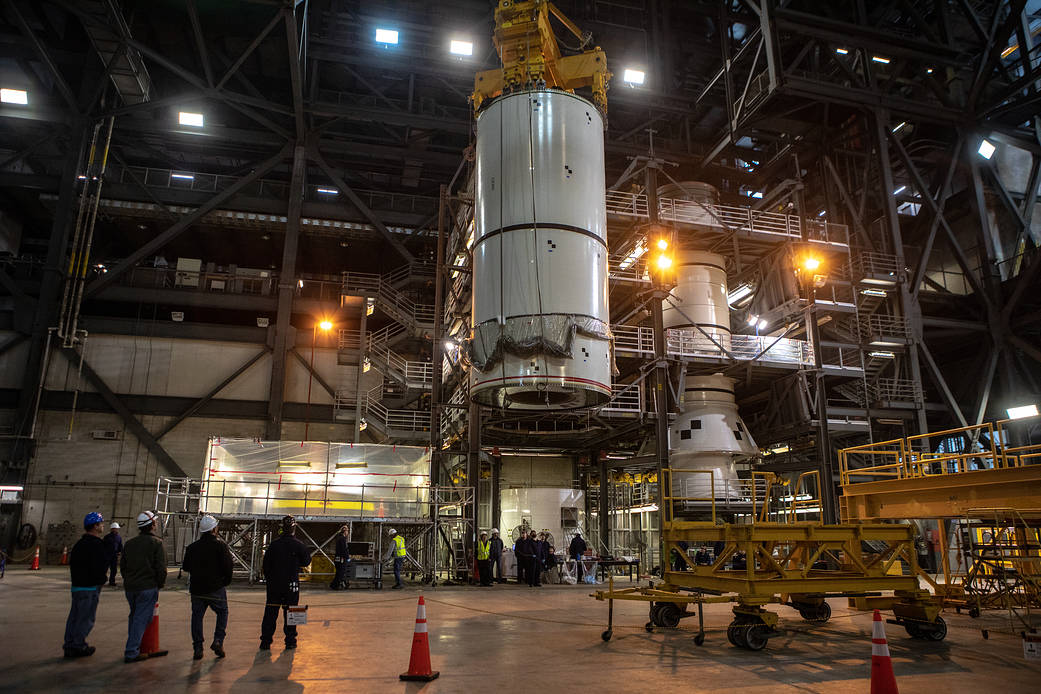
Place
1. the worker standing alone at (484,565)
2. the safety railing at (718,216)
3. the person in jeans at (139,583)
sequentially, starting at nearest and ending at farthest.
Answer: the person in jeans at (139,583), the worker standing alone at (484,565), the safety railing at (718,216)

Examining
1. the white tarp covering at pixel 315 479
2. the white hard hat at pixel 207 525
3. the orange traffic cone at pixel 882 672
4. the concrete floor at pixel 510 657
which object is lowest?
the concrete floor at pixel 510 657

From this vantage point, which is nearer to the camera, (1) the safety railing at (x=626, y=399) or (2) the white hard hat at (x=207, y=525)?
(2) the white hard hat at (x=207, y=525)

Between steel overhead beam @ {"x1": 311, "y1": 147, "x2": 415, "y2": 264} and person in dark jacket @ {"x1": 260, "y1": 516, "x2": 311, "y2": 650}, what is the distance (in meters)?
25.7

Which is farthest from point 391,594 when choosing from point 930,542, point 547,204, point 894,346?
point 894,346

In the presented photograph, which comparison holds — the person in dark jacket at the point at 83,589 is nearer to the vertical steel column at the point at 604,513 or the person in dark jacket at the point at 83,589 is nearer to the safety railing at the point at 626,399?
the safety railing at the point at 626,399

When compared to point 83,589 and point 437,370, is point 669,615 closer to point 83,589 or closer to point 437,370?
point 83,589

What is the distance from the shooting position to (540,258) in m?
14.6

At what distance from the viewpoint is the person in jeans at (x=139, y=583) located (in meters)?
7.77

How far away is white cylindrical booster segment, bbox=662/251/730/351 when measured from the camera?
25.8m

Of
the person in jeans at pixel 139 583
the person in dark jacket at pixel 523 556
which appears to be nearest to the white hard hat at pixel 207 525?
the person in jeans at pixel 139 583

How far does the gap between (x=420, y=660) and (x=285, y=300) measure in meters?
28.4

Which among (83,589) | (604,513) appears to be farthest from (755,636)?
(604,513)

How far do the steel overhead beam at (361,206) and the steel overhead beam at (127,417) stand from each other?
574 inches

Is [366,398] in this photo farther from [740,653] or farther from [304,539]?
[740,653]
